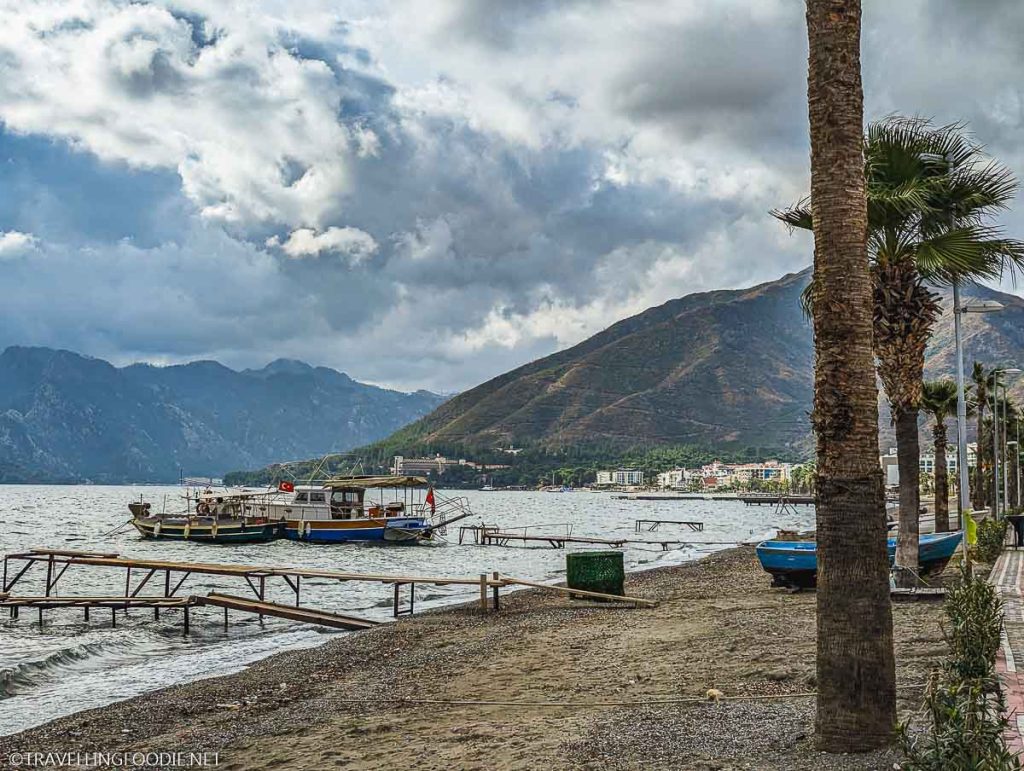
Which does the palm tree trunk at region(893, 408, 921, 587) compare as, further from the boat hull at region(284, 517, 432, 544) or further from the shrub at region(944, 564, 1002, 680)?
the boat hull at region(284, 517, 432, 544)

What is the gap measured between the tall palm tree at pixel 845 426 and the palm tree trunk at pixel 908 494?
37.9 feet

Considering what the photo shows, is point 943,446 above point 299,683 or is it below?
above

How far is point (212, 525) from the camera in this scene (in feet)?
199

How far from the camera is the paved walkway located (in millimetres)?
6958

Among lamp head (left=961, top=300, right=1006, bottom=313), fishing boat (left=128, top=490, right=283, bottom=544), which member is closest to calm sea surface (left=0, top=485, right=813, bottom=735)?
fishing boat (left=128, top=490, right=283, bottom=544)

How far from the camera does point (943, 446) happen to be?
4181 cm

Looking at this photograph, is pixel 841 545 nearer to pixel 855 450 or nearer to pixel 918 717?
pixel 855 450

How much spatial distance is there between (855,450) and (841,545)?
2.20ft

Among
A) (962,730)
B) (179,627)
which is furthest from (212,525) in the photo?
(962,730)

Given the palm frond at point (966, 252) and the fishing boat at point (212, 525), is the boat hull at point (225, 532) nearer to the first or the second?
the fishing boat at point (212, 525)

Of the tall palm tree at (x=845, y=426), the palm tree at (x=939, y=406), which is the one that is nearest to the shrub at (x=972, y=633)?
the tall palm tree at (x=845, y=426)

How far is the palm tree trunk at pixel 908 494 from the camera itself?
695 inches

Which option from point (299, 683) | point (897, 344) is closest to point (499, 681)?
point (299, 683)

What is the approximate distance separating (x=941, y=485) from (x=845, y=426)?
35.0m
